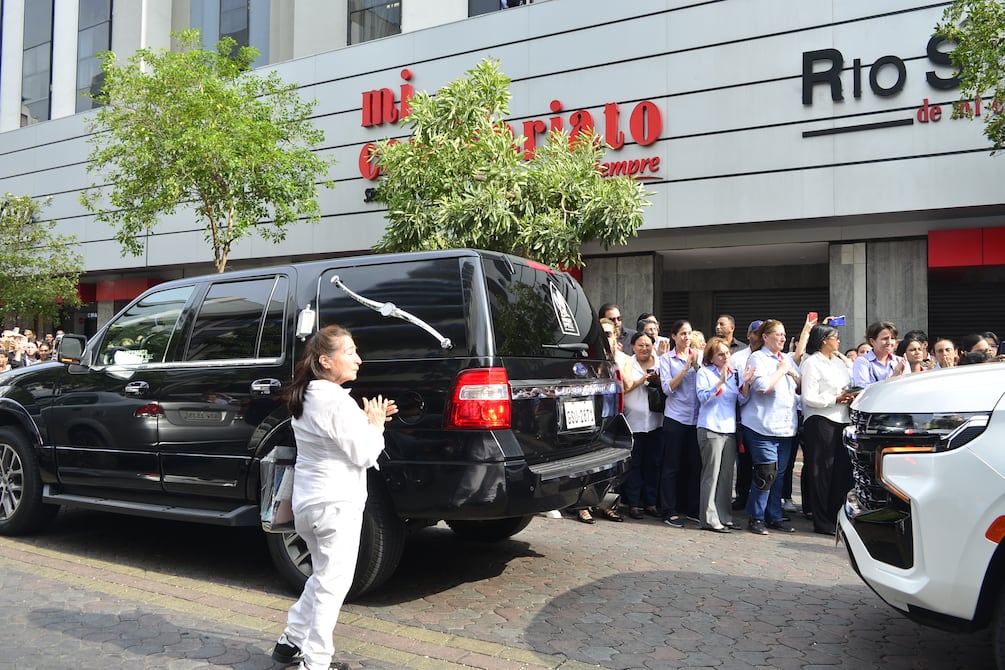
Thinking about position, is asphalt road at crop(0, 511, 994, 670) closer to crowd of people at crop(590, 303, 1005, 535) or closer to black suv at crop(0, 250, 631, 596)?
black suv at crop(0, 250, 631, 596)

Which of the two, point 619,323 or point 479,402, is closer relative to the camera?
point 479,402

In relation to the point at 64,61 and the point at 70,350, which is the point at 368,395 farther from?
the point at 64,61

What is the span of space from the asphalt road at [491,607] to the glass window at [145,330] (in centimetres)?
144

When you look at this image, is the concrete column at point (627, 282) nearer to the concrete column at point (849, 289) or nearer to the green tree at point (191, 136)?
the concrete column at point (849, 289)

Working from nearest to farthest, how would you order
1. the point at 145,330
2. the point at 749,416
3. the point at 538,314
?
the point at 538,314, the point at 145,330, the point at 749,416

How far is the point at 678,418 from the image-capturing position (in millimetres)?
7309

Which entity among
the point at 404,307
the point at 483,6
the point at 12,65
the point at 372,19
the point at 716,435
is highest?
the point at 12,65

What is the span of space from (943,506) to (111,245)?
→ 27140 millimetres

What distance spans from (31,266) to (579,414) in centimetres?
2521

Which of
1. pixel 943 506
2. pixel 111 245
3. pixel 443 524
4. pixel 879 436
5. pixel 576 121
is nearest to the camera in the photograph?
pixel 943 506

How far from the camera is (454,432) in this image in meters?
4.23

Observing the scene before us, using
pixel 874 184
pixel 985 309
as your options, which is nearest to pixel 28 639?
pixel 874 184

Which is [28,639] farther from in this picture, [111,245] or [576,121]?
[111,245]

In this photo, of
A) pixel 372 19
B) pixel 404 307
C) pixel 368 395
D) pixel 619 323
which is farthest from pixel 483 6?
pixel 368 395
